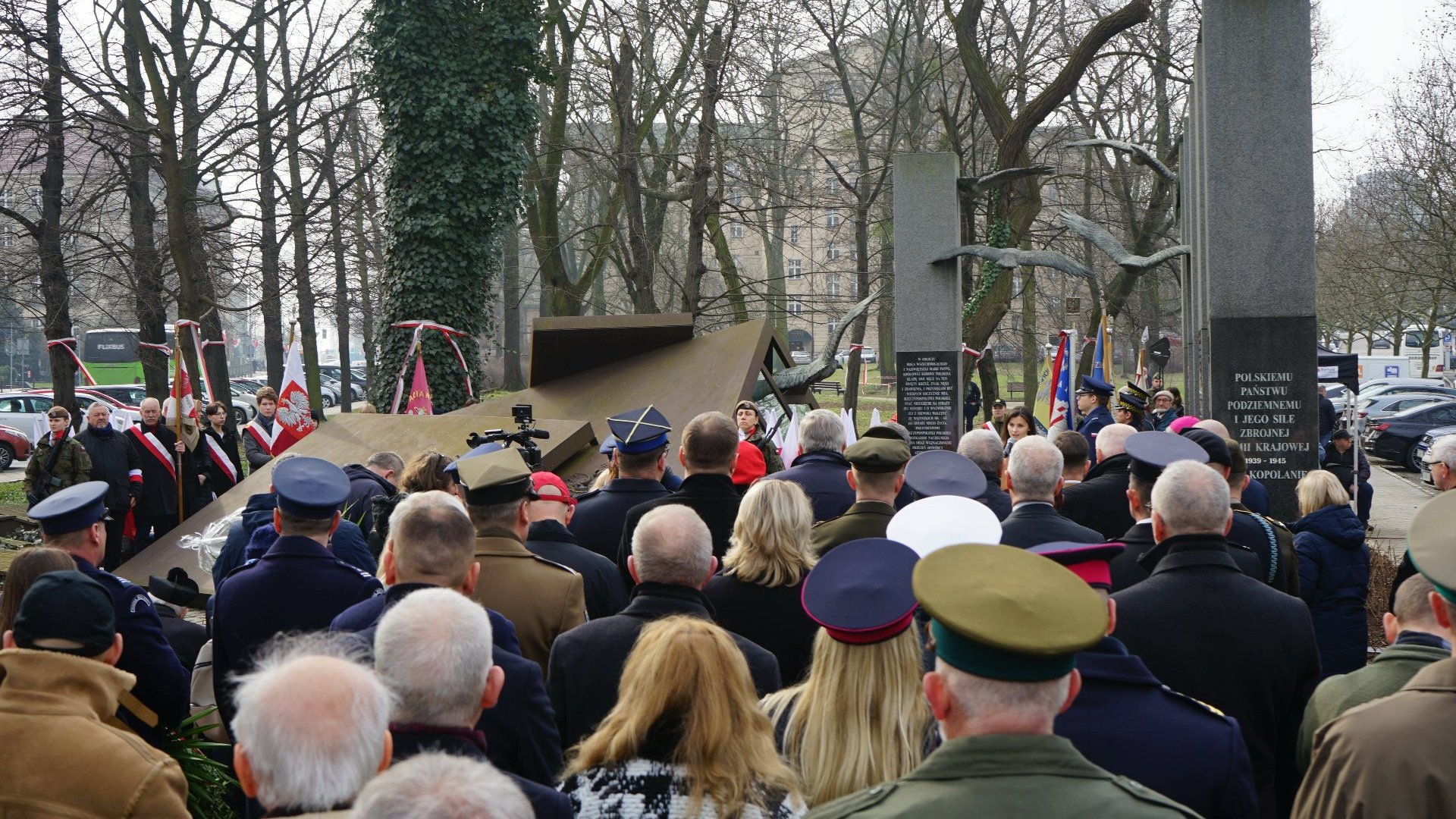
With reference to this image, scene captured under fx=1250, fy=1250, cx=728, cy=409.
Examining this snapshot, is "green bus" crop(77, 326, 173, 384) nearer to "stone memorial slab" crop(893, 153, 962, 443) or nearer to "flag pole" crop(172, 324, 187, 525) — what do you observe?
"flag pole" crop(172, 324, 187, 525)

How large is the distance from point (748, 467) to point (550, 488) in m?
3.71

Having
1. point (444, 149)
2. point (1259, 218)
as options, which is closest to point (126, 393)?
point (444, 149)

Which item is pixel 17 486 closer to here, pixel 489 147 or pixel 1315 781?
pixel 489 147

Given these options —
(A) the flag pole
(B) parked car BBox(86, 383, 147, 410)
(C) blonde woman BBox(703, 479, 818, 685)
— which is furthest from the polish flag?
(B) parked car BBox(86, 383, 147, 410)

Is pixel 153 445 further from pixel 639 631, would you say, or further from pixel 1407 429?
pixel 1407 429

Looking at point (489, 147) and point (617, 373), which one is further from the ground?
point (489, 147)

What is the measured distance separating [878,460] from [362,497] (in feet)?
11.3

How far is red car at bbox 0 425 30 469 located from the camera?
1193 inches

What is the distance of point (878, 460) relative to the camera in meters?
5.32

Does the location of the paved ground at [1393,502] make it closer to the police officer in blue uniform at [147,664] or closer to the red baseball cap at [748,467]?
the red baseball cap at [748,467]

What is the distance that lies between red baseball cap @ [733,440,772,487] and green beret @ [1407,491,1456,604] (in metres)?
6.35

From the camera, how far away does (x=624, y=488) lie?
6367mm

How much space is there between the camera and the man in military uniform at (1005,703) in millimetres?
2021

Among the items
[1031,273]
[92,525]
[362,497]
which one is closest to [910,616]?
[92,525]
